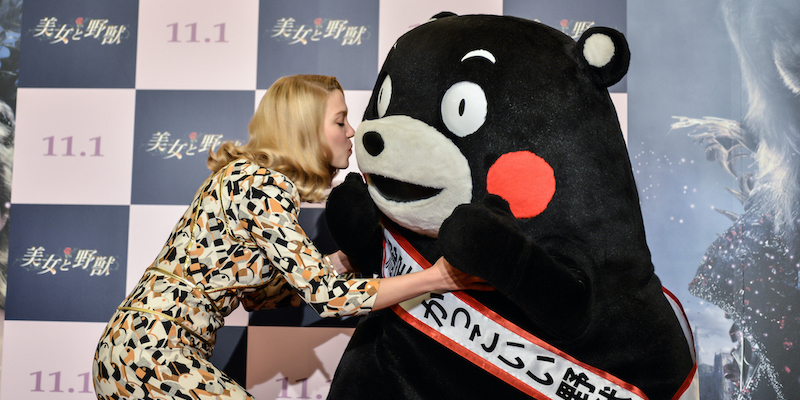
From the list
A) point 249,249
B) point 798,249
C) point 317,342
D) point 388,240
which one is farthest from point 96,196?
point 798,249

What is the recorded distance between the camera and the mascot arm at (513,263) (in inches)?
33.2

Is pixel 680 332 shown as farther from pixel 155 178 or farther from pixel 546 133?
pixel 155 178

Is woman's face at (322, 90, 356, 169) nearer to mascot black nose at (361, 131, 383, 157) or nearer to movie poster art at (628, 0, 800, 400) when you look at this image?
mascot black nose at (361, 131, 383, 157)

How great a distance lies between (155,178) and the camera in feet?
6.46

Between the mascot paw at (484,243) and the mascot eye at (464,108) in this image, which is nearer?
the mascot paw at (484,243)

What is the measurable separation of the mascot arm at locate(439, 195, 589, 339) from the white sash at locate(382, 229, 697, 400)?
116 millimetres

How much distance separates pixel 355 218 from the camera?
118cm

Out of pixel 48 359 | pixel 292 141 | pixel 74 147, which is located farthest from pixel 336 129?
pixel 48 359

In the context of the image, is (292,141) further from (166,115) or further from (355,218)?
(166,115)

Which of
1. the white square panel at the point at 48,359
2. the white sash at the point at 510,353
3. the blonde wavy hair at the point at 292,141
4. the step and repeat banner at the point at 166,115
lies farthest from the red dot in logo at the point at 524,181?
the white square panel at the point at 48,359

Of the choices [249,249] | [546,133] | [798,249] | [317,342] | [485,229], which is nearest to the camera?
[485,229]

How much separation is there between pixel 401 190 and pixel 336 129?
0.36m

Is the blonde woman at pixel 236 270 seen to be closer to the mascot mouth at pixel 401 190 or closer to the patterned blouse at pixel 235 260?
the patterned blouse at pixel 235 260

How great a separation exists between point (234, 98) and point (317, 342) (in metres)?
0.96
